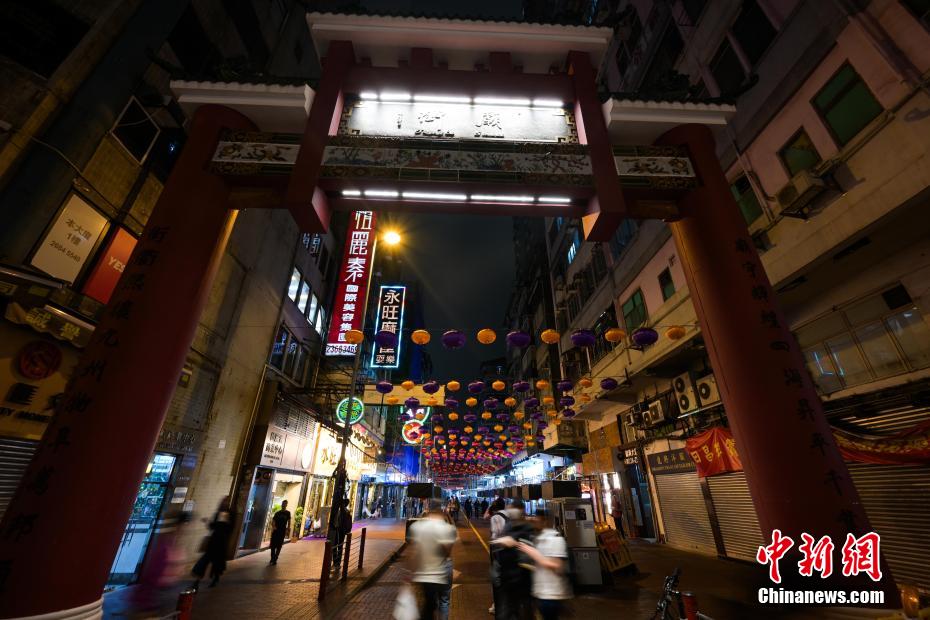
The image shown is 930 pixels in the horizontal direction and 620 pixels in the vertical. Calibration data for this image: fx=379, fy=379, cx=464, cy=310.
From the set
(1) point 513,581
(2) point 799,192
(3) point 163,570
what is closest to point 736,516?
(2) point 799,192

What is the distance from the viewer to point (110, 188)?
8758 millimetres

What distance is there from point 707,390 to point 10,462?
17.8 m

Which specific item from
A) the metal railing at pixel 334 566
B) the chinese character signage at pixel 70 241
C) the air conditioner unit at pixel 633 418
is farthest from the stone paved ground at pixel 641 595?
the chinese character signage at pixel 70 241

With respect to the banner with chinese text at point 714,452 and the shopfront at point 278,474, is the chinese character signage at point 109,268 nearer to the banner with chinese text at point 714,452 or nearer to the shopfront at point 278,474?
the shopfront at point 278,474

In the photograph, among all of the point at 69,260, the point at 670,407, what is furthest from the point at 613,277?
the point at 69,260

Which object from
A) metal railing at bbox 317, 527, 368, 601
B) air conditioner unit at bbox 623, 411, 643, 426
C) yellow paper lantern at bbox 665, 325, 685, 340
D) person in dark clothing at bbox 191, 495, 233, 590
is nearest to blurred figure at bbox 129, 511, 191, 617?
person in dark clothing at bbox 191, 495, 233, 590

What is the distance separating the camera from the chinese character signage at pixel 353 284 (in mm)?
17422

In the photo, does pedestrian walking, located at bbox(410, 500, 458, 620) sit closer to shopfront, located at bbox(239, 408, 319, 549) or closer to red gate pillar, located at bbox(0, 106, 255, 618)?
red gate pillar, located at bbox(0, 106, 255, 618)

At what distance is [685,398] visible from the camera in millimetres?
14500

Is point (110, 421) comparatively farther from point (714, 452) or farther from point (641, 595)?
point (714, 452)

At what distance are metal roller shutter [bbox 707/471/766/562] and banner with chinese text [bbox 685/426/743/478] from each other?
21.5 inches

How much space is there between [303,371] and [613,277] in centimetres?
1687

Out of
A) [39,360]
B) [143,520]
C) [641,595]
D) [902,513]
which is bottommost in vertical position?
[641,595]

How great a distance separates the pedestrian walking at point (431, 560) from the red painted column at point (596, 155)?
5.58m
